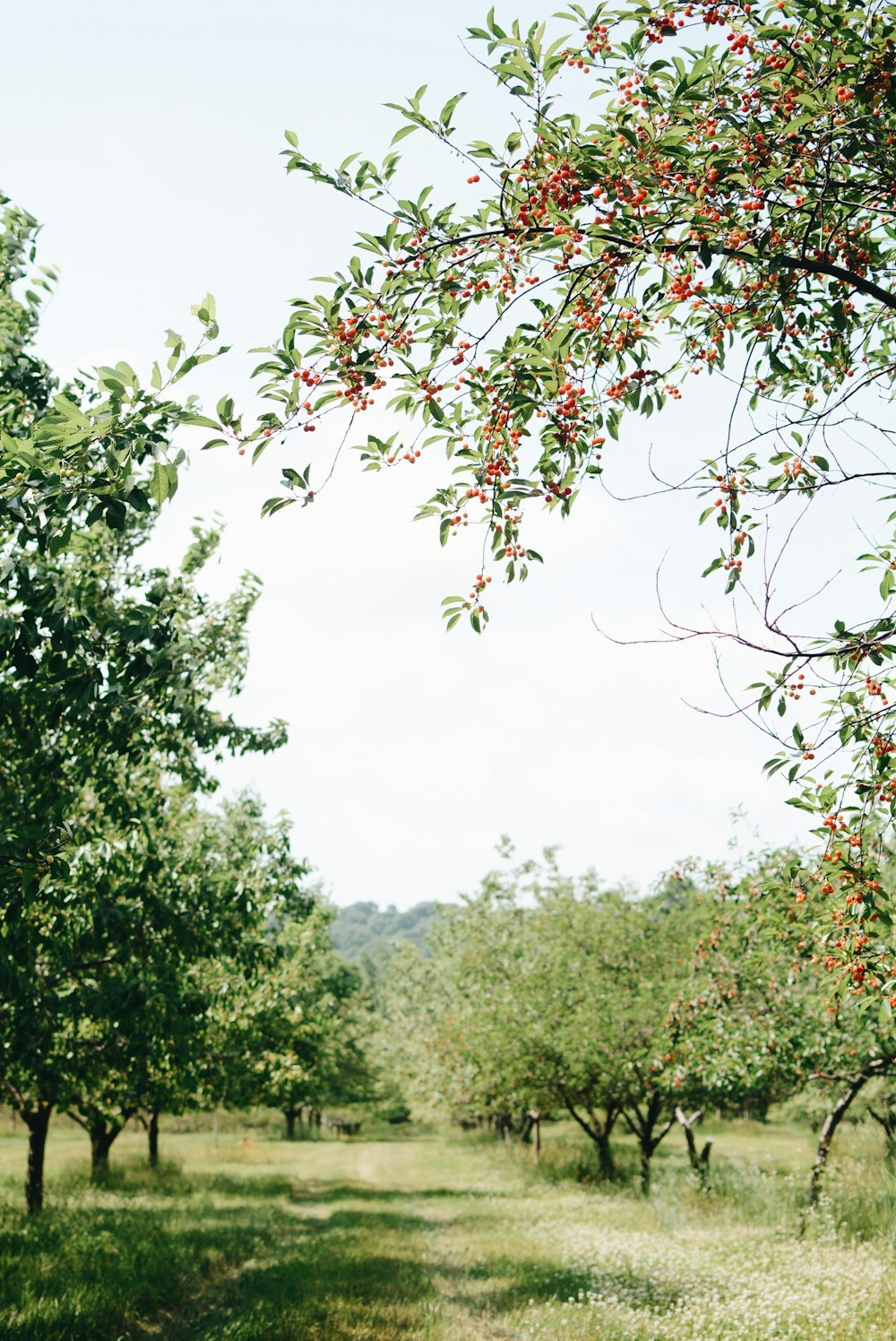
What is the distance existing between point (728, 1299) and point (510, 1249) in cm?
563

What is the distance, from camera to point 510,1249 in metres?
14.6

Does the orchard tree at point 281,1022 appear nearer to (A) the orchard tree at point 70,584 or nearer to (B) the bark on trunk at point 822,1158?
(A) the orchard tree at point 70,584

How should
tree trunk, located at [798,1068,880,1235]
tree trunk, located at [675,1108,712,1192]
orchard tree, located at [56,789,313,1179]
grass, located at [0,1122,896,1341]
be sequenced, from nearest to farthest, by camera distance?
orchard tree, located at [56,789,313,1179] → grass, located at [0,1122,896,1341] → tree trunk, located at [798,1068,880,1235] → tree trunk, located at [675,1108,712,1192]

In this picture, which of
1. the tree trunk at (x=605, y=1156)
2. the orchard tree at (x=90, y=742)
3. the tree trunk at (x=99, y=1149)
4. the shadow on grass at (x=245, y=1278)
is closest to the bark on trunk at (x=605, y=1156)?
the tree trunk at (x=605, y=1156)

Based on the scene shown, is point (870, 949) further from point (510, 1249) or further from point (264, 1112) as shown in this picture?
point (264, 1112)

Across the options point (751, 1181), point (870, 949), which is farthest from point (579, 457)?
point (751, 1181)

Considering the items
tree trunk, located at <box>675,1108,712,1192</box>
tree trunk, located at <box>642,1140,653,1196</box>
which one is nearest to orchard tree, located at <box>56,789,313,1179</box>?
tree trunk, located at <box>675,1108,712,1192</box>

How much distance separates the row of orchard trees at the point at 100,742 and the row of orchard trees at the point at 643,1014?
15.1 ft

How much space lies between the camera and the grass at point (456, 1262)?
9227 mm

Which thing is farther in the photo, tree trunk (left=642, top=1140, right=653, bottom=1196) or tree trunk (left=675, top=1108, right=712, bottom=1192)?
tree trunk (left=642, top=1140, right=653, bottom=1196)

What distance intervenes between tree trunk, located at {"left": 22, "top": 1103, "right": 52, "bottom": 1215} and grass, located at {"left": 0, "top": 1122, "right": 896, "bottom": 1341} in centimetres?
41

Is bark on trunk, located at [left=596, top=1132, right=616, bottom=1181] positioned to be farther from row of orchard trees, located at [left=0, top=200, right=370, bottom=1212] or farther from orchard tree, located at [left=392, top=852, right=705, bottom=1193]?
A: row of orchard trees, located at [left=0, top=200, right=370, bottom=1212]

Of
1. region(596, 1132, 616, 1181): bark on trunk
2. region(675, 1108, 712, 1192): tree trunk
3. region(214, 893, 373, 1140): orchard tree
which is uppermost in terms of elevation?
region(214, 893, 373, 1140): orchard tree

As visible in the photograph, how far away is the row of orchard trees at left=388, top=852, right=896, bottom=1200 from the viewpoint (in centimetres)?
1365
